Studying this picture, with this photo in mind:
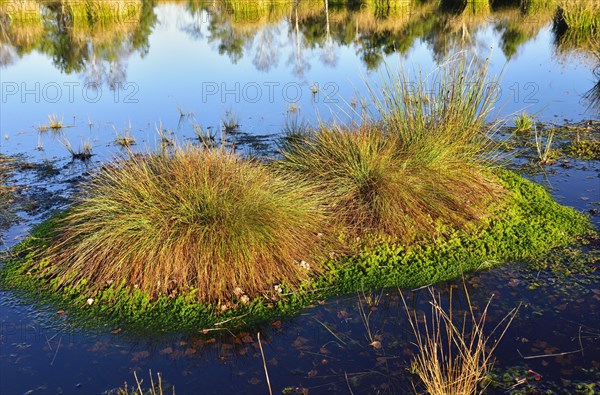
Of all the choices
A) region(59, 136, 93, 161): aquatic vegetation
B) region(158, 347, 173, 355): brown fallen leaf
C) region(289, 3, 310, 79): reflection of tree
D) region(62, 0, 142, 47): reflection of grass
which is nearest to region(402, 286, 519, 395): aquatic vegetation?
region(158, 347, 173, 355): brown fallen leaf

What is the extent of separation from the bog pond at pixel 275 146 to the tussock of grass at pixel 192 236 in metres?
0.53

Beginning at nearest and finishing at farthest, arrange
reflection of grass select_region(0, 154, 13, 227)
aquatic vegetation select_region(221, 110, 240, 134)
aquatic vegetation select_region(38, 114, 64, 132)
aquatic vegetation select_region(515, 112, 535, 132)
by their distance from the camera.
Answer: reflection of grass select_region(0, 154, 13, 227)
aquatic vegetation select_region(515, 112, 535, 132)
aquatic vegetation select_region(221, 110, 240, 134)
aquatic vegetation select_region(38, 114, 64, 132)

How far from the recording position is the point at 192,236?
585cm

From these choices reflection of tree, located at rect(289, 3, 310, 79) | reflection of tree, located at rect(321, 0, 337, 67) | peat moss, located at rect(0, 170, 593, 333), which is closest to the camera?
peat moss, located at rect(0, 170, 593, 333)

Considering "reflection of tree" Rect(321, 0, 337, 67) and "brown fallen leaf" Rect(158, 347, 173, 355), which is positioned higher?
"reflection of tree" Rect(321, 0, 337, 67)

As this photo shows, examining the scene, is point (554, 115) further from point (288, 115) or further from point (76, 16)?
point (76, 16)

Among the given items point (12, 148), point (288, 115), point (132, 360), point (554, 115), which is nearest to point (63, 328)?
point (132, 360)

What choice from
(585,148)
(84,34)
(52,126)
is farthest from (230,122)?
(84,34)

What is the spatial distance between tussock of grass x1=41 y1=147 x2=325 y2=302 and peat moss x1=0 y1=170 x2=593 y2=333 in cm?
17

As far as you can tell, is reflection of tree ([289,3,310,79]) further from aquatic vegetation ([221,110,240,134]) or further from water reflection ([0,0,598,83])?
aquatic vegetation ([221,110,240,134])

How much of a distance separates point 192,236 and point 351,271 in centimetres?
187

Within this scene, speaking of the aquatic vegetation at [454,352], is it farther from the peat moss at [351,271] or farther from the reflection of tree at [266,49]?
the reflection of tree at [266,49]

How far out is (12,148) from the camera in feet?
38.9

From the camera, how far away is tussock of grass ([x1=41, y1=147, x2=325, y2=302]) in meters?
5.72
